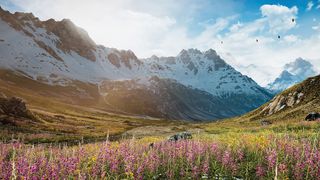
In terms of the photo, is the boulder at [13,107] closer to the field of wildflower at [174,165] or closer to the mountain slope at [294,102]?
the mountain slope at [294,102]

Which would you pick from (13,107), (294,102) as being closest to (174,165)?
(294,102)

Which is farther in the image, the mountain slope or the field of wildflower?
the mountain slope

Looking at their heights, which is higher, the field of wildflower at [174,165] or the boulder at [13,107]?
the field of wildflower at [174,165]

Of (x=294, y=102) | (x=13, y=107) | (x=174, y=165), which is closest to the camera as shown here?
(x=174, y=165)

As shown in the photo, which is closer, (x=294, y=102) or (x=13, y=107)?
(x=294, y=102)

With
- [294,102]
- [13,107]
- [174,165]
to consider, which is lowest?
[13,107]

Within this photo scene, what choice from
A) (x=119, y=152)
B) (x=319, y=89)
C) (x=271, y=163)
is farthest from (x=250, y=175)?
(x=319, y=89)

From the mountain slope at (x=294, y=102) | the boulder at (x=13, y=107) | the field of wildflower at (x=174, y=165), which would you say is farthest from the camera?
the boulder at (x=13, y=107)

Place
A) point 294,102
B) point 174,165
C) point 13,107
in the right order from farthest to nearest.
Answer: point 13,107, point 294,102, point 174,165

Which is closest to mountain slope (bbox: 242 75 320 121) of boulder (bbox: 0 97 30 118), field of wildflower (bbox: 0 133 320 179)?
field of wildflower (bbox: 0 133 320 179)

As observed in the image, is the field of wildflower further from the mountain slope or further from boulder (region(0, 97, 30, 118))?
boulder (region(0, 97, 30, 118))

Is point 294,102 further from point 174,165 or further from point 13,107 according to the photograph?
point 174,165

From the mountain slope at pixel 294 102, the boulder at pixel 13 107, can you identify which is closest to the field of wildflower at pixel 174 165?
the mountain slope at pixel 294 102

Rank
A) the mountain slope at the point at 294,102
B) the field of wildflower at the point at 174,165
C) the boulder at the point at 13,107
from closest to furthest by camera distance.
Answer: the field of wildflower at the point at 174,165 → the mountain slope at the point at 294,102 → the boulder at the point at 13,107
